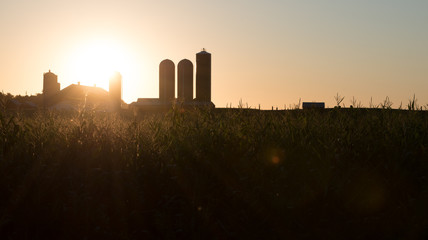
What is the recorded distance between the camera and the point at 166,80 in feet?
81.4

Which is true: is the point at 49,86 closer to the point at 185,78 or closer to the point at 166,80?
the point at 166,80

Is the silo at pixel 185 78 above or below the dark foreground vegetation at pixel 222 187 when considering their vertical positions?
above

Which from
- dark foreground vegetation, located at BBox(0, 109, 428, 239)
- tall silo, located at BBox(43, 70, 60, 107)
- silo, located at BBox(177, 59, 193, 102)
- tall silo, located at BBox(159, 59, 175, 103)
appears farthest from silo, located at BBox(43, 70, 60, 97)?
dark foreground vegetation, located at BBox(0, 109, 428, 239)

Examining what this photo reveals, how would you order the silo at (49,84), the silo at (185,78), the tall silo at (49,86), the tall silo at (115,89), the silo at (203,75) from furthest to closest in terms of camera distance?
the silo at (49,84)
the tall silo at (49,86)
the tall silo at (115,89)
the silo at (185,78)
the silo at (203,75)

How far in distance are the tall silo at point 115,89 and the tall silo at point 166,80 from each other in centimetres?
476

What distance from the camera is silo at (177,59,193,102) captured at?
A: 24394 mm

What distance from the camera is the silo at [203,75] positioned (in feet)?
78.7

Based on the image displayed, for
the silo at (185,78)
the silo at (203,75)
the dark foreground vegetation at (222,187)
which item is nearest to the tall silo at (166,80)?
the silo at (185,78)

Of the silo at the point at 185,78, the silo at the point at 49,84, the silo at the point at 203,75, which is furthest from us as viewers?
the silo at the point at 49,84

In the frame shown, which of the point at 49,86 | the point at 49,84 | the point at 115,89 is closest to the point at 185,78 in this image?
the point at 115,89

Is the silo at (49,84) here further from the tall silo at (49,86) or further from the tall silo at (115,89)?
the tall silo at (115,89)

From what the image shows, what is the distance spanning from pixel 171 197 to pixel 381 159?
265cm

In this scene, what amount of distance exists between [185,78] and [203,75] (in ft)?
4.32

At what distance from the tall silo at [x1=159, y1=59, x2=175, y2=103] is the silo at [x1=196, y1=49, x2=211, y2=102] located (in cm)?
186
